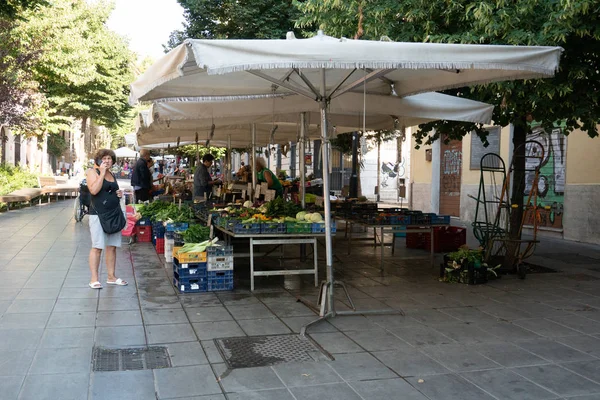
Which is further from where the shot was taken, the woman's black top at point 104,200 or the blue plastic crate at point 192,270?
the woman's black top at point 104,200

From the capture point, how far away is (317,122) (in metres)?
10.4

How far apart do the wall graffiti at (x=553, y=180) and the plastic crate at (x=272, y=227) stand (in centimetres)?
783

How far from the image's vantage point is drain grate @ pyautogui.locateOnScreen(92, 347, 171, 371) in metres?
4.46

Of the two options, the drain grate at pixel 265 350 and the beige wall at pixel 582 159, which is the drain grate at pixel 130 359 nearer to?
the drain grate at pixel 265 350

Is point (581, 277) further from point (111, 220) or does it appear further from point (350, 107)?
point (111, 220)

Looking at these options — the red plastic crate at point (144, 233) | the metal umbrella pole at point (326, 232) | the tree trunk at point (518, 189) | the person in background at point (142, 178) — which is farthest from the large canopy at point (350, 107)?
the person in background at point (142, 178)

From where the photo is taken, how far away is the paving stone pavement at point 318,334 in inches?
162

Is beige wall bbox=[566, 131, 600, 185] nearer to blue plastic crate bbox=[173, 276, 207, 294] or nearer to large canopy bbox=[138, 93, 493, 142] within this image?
large canopy bbox=[138, 93, 493, 142]

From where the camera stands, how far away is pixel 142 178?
13398 millimetres

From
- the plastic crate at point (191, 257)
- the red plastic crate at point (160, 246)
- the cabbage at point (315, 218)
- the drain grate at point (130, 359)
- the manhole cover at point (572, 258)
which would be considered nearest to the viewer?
the drain grate at point (130, 359)

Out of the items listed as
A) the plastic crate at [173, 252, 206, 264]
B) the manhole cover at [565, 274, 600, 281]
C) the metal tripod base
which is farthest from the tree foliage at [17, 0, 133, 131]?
the manhole cover at [565, 274, 600, 281]

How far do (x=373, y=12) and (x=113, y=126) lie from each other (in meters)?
33.9

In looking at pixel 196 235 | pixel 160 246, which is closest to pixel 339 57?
pixel 196 235

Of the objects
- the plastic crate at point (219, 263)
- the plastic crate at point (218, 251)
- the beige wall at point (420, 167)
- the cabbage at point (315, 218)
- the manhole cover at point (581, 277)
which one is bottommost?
the manhole cover at point (581, 277)
